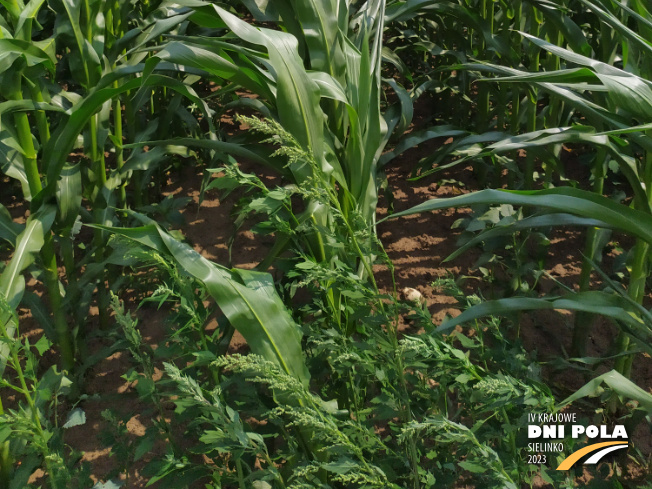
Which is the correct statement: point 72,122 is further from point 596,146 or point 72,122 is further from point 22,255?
point 596,146

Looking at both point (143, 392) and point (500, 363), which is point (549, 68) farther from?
point (143, 392)

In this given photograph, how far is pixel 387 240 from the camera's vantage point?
8.89ft

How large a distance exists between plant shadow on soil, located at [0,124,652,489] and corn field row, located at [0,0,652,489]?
0.02m

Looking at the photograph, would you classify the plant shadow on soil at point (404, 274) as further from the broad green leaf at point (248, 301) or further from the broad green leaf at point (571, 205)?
the broad green leaf at point (571, 205)

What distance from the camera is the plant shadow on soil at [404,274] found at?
2.05 meters

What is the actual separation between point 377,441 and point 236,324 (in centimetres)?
37

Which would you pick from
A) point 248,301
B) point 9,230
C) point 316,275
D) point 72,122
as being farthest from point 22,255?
point 316,275

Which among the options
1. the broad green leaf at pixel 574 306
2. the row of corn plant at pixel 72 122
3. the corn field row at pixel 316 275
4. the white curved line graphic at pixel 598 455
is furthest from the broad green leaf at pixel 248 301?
the white curved line graphic at pixel 598 455

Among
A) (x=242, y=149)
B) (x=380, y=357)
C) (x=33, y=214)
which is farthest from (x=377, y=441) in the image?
(x=33, y=214)

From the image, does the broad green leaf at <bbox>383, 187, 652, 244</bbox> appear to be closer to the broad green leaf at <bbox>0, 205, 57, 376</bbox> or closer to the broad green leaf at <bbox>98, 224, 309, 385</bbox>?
the broad green leaf at <bbox>98, 224, 309, 385</bbox>

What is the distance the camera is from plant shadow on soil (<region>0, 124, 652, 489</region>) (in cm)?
205

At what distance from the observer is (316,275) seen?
136 centimetres

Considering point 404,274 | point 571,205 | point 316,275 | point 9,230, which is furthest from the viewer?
point 404,274

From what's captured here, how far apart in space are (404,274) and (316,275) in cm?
120
